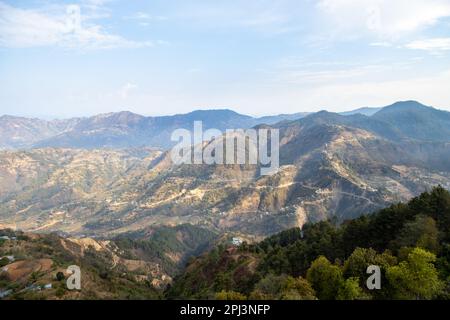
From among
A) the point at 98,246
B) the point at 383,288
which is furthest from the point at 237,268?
the point at 98,246

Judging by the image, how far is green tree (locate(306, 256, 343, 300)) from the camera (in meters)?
42.5

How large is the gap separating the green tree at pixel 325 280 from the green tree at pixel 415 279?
520cm

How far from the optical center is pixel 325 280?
4438 centimetres

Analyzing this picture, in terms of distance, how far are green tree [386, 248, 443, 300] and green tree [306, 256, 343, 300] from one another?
17.1 feet

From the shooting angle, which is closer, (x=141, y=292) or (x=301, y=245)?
(x=301, y=245)

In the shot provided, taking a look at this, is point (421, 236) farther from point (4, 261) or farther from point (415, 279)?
point (4, 261)

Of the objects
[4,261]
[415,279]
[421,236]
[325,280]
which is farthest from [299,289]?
[4,261]

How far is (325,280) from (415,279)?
9.20m

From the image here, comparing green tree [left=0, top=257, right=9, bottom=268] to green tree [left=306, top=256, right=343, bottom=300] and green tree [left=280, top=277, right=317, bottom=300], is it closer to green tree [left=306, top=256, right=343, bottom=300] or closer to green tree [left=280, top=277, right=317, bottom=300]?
green tree [left=280, top=277, right=317, bottom=300]

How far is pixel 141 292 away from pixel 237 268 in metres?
22.2

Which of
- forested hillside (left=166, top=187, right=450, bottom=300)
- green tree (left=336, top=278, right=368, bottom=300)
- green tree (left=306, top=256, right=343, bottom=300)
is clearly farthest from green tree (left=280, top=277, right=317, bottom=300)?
green tree (left=336, top=278, right=368, bottom=300)

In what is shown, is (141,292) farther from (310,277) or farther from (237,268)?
(310,277)

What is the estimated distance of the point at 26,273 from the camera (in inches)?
3115

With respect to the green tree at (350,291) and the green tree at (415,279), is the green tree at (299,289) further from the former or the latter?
the green tree at (415,279)
